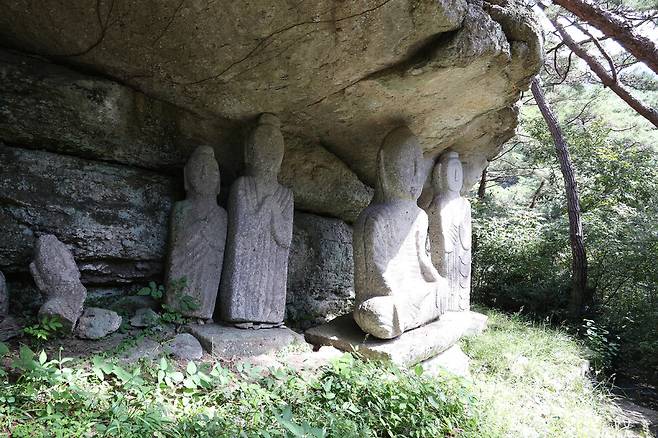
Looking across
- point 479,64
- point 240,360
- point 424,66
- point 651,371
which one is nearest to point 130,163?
point 240,360

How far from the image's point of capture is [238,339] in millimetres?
3166

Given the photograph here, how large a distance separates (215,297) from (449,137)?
9.29ft

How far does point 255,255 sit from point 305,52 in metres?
1.55

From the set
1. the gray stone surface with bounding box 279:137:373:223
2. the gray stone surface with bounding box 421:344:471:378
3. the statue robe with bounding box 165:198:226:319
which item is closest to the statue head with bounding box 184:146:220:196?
the statue robe with bounding box 165:198:226:319

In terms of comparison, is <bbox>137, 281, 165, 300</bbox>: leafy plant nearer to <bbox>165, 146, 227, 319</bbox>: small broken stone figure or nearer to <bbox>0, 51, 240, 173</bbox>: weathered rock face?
<bbox>165, 146, 227, 319</bbox>: small broken stone figure

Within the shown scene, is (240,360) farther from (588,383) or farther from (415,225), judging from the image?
(588,383)

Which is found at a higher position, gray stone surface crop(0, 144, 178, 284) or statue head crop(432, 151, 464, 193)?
statue head crop(432, 151, 464, 193)

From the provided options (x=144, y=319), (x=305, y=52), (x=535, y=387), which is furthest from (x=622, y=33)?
(x=144, y=319)

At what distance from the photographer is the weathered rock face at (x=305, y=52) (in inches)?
105

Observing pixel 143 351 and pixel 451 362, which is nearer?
pixel 143 351

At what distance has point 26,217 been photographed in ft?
9.84

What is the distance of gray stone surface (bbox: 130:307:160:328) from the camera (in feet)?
10.2

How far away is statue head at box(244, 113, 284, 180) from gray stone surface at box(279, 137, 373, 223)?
0.51m

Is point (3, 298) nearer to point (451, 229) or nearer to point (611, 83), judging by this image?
point (451, 229)
